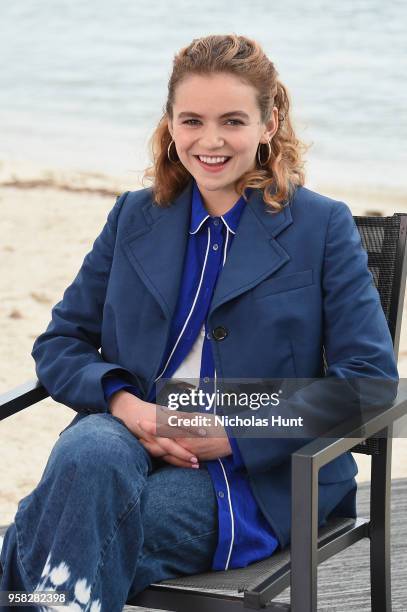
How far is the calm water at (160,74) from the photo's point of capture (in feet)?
47.4

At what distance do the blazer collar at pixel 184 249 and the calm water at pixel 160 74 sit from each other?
10.1m

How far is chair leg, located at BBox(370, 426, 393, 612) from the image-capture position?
2.51 m

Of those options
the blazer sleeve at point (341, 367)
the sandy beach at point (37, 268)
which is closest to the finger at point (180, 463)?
the blazer sleeve at point (341, 367)

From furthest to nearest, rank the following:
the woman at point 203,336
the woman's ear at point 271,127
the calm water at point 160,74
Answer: the calm water at point 160,74 < the woman's ear at point 271,127 < the woman at point 203,336

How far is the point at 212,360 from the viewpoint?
7.91ft

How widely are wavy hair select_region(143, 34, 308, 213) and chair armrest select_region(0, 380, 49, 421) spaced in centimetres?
47

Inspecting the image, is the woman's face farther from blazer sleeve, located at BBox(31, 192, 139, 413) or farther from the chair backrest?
the chair backrest

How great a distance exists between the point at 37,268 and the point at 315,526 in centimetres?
594

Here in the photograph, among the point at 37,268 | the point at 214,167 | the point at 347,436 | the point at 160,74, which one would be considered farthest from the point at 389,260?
the point at 160,74

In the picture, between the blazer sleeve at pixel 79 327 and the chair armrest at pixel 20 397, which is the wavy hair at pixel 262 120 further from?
the chair armrest at pixel 20 397

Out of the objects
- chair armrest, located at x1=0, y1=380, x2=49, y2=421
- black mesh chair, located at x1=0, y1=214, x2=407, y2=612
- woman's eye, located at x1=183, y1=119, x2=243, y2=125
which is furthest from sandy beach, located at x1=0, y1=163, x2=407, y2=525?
woman's eye, located at x1=183, y1=119, x2=243, y2=125

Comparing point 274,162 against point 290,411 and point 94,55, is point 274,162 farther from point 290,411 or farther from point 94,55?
point 94,55

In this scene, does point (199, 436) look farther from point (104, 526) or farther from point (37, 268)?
point (37, 268)

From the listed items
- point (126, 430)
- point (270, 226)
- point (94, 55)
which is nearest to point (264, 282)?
point (270, 226)
